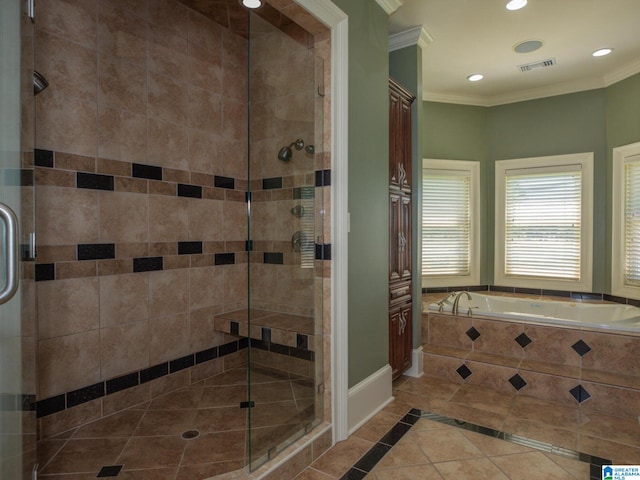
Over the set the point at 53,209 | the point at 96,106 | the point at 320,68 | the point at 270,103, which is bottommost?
the point at 53,209

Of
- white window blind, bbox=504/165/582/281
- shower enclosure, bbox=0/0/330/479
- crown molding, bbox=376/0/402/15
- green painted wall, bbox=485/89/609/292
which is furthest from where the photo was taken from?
white window blind, bbox=504/165/582/281

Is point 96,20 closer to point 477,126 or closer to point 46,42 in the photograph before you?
point 46,42

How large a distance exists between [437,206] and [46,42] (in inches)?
152

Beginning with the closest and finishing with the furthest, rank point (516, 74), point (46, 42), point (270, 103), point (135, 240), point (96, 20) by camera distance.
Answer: point (270, 103), point (46, 42), point (96, 20), point (135, 240), point (516, 74)

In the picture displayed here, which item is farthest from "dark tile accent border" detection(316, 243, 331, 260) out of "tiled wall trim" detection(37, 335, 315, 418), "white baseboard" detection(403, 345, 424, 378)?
"white baseboard" detection(403, 345, 424, 378)

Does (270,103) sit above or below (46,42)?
below

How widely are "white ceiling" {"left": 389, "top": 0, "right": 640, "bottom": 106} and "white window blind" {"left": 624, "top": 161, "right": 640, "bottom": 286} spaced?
1.00 meters

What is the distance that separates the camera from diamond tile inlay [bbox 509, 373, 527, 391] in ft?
9.65

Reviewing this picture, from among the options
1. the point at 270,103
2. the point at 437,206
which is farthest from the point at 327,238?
the point at 437,206

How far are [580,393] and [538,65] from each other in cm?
305

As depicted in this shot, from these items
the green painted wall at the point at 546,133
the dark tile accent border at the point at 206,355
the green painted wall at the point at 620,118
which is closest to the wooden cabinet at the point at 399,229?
the dark tile accent border at the point at 206,355

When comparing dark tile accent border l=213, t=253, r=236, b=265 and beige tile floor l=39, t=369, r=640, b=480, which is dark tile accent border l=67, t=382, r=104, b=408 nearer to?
beige tile floor l=39, t=369, r=640, b=480

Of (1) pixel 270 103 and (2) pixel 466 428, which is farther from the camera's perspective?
(2) pixel 466 428

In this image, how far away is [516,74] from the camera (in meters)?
4.16
